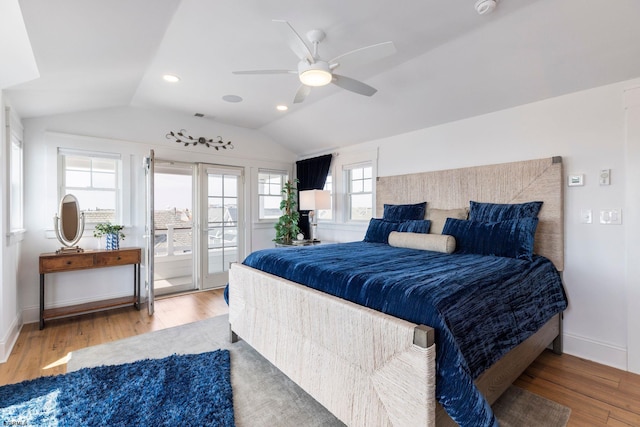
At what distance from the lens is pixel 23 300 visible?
129 inches

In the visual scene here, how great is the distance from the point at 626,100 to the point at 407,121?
1935 millimetres

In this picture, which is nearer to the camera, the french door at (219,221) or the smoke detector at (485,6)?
the smoke detector at (485,6)

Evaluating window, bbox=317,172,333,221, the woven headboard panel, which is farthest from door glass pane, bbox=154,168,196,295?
the woven headboard panel

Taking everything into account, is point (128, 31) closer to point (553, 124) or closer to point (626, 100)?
point (553, 124)

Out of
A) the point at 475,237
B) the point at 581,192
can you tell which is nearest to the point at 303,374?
the point at 475,237

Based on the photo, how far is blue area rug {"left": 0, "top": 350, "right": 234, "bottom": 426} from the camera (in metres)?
1.68

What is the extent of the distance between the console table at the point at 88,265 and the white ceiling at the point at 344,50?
1564mm

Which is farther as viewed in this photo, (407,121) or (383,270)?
(407,121)

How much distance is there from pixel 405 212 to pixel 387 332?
2516mm

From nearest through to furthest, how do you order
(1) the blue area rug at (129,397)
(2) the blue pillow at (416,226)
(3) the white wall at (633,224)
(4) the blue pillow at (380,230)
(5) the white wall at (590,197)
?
(1) the blue area rug at (129,397) < (3) the white wall at (633,224) < (5) the white wall at (590,197) < (2) the blue pillow at (416,226) < (4) the blue pillow at (380,230)

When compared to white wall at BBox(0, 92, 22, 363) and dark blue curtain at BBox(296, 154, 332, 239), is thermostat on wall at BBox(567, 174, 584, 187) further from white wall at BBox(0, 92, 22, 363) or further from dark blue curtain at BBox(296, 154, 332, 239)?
white wall at BBox(0, 92, 22, 363)

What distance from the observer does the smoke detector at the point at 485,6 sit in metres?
1.91

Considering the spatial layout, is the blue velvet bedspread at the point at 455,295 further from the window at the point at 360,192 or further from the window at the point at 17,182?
the window at the point at 17,182

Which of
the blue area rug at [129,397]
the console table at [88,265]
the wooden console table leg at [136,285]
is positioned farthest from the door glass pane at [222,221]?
the blue area rug at [129,397]
